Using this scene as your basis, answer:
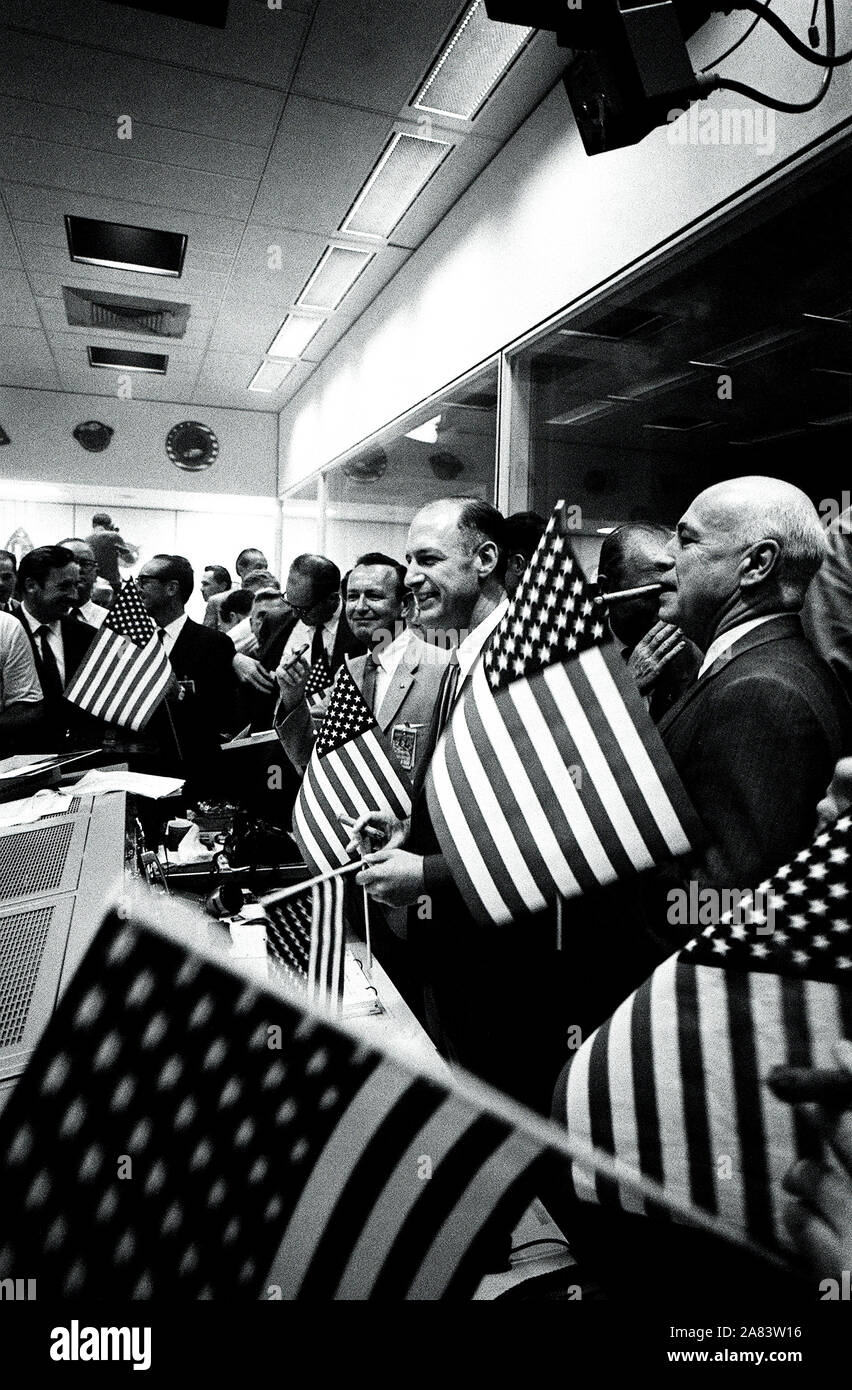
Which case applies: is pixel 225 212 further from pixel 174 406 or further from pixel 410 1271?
pixel 410 1271

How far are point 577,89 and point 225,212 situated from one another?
10.7ft

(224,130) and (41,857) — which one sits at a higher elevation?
(224,130)

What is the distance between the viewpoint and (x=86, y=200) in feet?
15.5

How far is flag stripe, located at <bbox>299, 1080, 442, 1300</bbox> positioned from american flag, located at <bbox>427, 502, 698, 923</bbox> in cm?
34

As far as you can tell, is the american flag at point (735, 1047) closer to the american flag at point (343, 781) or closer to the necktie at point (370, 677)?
the american flag at point (343, 781)

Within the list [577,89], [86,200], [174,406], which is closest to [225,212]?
[86,200]

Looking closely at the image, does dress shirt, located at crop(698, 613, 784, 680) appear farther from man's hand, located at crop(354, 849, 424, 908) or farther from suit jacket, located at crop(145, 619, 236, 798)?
suit jacket, located at crop(145, 619, 236, 798)

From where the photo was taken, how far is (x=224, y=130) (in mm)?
3928

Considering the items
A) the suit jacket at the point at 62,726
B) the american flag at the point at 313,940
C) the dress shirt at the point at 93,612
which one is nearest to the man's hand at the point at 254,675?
A: the suit jacket at the point at 62,726

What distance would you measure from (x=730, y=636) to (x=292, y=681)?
1.85m

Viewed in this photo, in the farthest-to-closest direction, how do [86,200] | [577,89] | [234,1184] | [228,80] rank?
1. [86,200]
2. [228,80]
3. [577,89]
4. [234,1184]

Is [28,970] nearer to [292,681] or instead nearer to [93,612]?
[292,681]

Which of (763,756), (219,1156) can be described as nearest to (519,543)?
(763,756)

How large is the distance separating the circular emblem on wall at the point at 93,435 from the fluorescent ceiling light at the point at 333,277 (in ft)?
12.1
